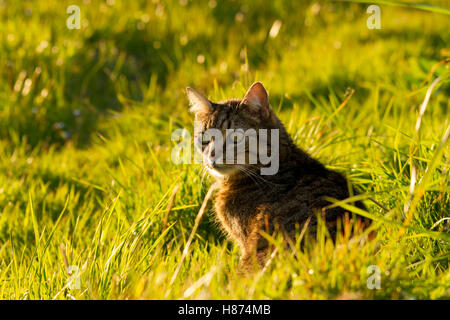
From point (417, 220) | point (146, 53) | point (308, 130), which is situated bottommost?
point (417, 220)

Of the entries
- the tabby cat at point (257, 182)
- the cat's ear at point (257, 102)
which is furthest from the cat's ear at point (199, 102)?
the cat's ear at point (257, 102)

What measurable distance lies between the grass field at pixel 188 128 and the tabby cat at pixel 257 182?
164mm

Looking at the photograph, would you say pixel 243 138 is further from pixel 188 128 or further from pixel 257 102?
pixel 188 128

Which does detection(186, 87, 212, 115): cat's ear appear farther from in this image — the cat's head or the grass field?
the grass field

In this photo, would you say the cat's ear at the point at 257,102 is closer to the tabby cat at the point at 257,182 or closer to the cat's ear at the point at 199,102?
the tabby cat at the point at 257,182

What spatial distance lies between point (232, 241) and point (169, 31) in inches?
153

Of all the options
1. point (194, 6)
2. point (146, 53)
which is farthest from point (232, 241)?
point (194, 6)

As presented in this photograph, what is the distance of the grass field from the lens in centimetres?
209

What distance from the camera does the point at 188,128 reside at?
3.66m

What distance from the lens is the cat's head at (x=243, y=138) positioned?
2912 mm

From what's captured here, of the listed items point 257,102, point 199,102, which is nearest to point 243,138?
point 257,102

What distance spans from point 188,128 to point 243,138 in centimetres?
82
